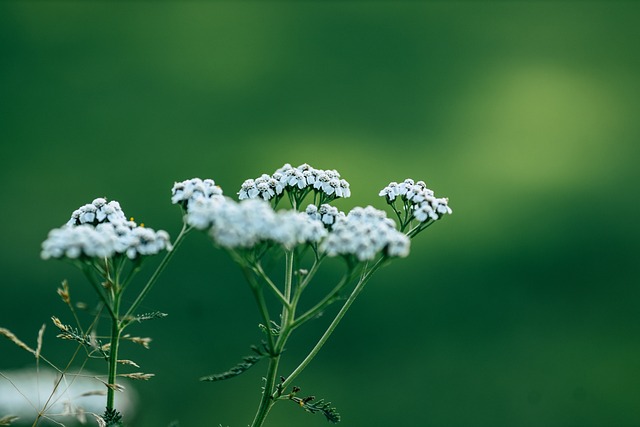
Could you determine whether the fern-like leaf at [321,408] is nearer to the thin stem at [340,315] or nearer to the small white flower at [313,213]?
the thin stem at [340,315]

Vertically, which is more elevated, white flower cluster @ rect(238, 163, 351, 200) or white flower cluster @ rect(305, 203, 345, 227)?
white flower cluster @ rect(238, 163, 351, 200)

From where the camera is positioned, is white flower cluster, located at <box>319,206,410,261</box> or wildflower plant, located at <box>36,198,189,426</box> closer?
wildflower plant, located at <box>36,198,189,426</box>

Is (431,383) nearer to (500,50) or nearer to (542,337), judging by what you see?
(542,337)

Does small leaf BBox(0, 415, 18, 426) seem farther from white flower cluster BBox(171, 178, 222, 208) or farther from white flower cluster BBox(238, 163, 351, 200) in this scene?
white flower cluster BBox(238, 163, 351, 200)

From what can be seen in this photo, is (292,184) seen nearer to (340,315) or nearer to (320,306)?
(340,315)

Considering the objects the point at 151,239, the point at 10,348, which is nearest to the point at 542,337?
the point at 10,348

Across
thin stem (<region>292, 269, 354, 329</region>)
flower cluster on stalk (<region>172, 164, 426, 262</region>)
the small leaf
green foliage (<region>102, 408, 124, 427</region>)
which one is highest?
flower cluster on stalk (<region>172, 164, 426, 262</region>)

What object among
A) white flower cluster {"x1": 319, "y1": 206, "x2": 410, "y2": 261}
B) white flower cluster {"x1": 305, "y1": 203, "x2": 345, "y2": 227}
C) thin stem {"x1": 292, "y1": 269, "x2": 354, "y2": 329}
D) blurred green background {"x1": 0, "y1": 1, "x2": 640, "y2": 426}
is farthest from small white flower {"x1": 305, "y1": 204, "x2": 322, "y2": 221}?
blurred green background {"x1": 0, "y1": 1, "x2": 640, "y2": 426}
